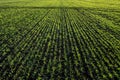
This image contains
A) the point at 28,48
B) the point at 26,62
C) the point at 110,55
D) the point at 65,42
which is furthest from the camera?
the point at 65,42

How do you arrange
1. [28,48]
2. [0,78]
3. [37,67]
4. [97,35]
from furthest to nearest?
1. [97,35]
2. [28,48]
3. [37,67]
4. [0,78]

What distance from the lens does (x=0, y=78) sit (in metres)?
10.1

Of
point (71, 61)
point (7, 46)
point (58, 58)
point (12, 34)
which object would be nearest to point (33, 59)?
point (58, 58)

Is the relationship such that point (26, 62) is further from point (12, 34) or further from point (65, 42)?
point (12, 34)

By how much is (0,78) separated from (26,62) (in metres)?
2.19

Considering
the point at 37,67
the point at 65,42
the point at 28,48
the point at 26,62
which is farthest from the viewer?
the point at 65,42

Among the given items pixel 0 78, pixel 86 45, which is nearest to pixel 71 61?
pixel 86 45

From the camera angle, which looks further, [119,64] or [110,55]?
[110,55]

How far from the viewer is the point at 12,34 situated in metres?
18.7

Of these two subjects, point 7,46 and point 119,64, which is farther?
point 7,46

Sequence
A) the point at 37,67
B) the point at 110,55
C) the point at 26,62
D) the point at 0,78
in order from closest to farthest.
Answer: the point at 0,78 → the point at 37,67 → the point at 26,62 → the point at 110,55

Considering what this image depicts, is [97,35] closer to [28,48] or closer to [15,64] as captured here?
[28,48]

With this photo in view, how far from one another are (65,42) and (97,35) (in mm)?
3741

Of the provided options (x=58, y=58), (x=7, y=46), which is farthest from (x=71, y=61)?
(x=7, y=46)
